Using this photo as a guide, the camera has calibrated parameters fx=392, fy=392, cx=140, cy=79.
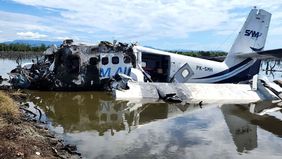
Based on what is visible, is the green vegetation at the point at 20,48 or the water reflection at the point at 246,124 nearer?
the water reflection at the point at 246,124

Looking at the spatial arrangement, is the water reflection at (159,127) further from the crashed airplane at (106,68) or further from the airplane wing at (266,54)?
the airplane wing at (266,54)

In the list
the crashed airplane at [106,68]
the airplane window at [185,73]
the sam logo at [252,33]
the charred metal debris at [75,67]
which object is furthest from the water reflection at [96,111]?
the sam logo at [252,33]

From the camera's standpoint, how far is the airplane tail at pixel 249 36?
2308 cm

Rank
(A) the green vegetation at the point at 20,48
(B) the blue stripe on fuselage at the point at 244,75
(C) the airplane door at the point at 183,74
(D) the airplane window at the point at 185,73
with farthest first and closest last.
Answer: (A) the green vegetation at the point at 20,48 < (B) the blue stripe on fuselage at the point at 244,75 < (D) the airplane window at the point at 185,73 < (C) the airplane door at the point at 183,74

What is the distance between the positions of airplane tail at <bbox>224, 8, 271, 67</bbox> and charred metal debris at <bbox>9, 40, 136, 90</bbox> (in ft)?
21.6

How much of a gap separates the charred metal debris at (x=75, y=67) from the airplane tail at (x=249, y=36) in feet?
21.6

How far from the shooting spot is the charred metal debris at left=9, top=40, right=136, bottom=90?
19.5m

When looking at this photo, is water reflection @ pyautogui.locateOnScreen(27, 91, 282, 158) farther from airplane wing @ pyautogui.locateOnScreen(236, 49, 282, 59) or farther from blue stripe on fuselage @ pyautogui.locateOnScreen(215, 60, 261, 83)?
blue stripe on fuselage @ pyautogui.locateOnScreen(215, 60, 261, 83)

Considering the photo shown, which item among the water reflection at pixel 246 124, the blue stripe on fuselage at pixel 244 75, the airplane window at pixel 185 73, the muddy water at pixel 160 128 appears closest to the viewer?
the muddy water at pixel 160 128

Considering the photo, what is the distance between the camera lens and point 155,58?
2161cm

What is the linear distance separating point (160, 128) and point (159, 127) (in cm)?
16

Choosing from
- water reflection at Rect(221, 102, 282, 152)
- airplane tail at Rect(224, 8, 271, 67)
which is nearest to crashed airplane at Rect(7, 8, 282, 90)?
airplane tail at Rect(224, 8, 271, 67)

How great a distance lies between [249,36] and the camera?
2314 cm

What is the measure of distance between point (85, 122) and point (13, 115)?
233cm
